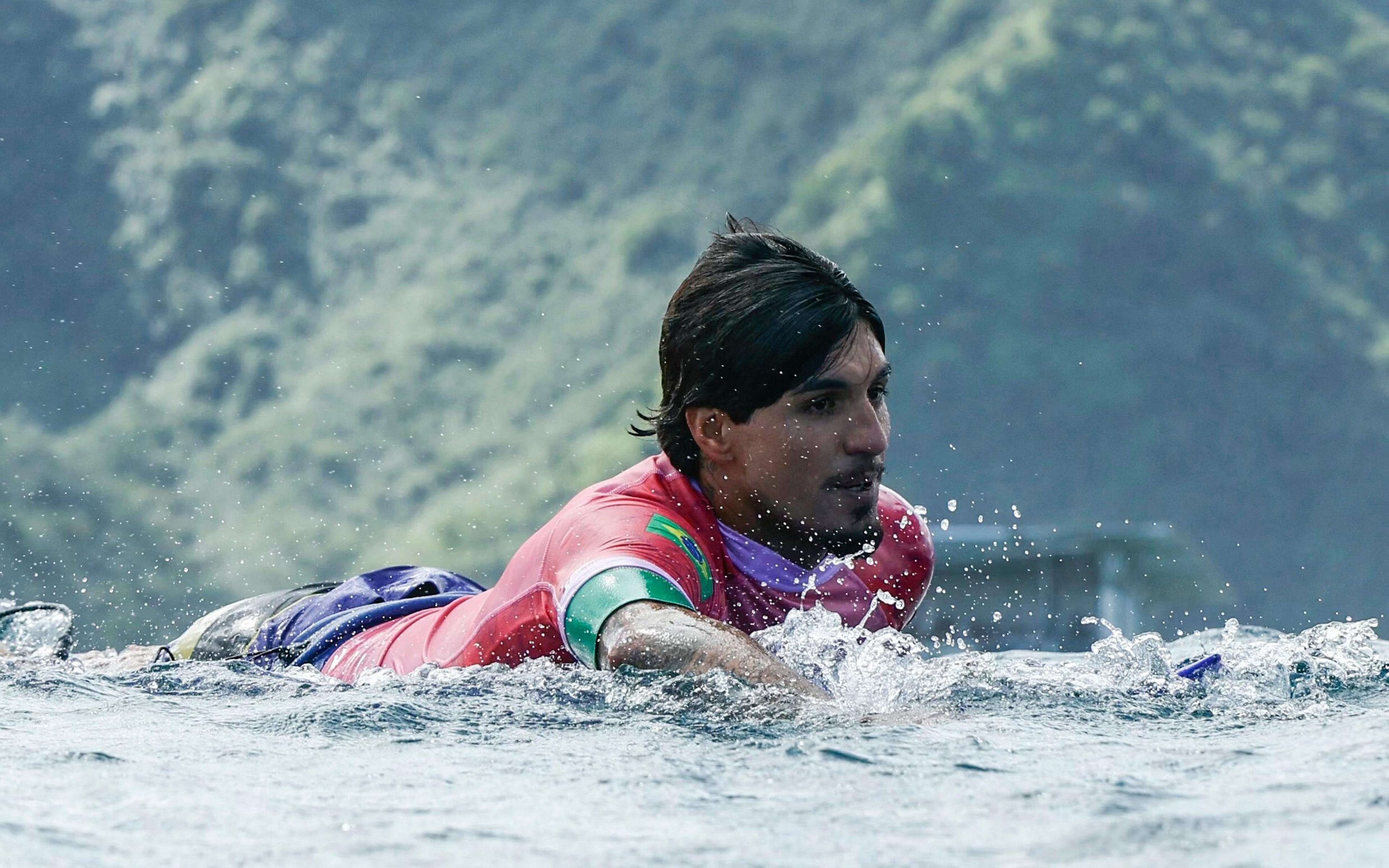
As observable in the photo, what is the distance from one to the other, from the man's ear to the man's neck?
71 millimetres

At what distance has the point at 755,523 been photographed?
406cm

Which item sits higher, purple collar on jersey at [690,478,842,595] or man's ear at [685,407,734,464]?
man's ear at [685,407,734,464]

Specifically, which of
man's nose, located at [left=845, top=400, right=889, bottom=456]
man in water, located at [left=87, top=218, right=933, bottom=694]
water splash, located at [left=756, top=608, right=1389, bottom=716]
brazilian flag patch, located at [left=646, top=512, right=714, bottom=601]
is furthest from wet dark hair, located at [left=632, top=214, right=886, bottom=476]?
water splash, located at [left=756, top=608, right=1389, bottom=716]

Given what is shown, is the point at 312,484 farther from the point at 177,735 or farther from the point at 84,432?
the point at 177,735

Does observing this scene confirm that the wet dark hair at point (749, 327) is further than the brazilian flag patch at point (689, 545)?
Yes

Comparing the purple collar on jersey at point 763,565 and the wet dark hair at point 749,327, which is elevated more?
the wet dark hair at point 749,327

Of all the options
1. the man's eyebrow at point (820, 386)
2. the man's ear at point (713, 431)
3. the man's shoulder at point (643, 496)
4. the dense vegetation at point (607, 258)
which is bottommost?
the man's shoulder at point (643, 496)

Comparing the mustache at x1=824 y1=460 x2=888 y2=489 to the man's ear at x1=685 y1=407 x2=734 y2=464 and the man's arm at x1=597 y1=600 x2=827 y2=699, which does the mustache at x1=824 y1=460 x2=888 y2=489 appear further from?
the man's arm at x1=597 y1=600 x2=827 y2=699

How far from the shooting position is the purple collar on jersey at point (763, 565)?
13.3ft

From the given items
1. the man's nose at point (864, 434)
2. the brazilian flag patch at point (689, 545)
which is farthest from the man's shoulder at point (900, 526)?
the brazilian flag patch at point (689, 545)

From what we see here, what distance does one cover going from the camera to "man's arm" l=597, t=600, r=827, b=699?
10.5 feet

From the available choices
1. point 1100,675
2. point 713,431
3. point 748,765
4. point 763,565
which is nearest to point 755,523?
point 763,565

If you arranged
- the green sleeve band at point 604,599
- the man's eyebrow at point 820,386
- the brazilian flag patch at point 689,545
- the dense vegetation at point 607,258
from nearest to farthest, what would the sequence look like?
the green sleeve band at point 604,599 < the brazilian flag patch at point 689,545 < the man's eyebrow at point 820,386 < the dense vegetation at point 607,258

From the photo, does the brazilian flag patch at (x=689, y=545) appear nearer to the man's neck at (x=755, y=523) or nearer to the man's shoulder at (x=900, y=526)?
the man's neck at (x=755, y=523)
